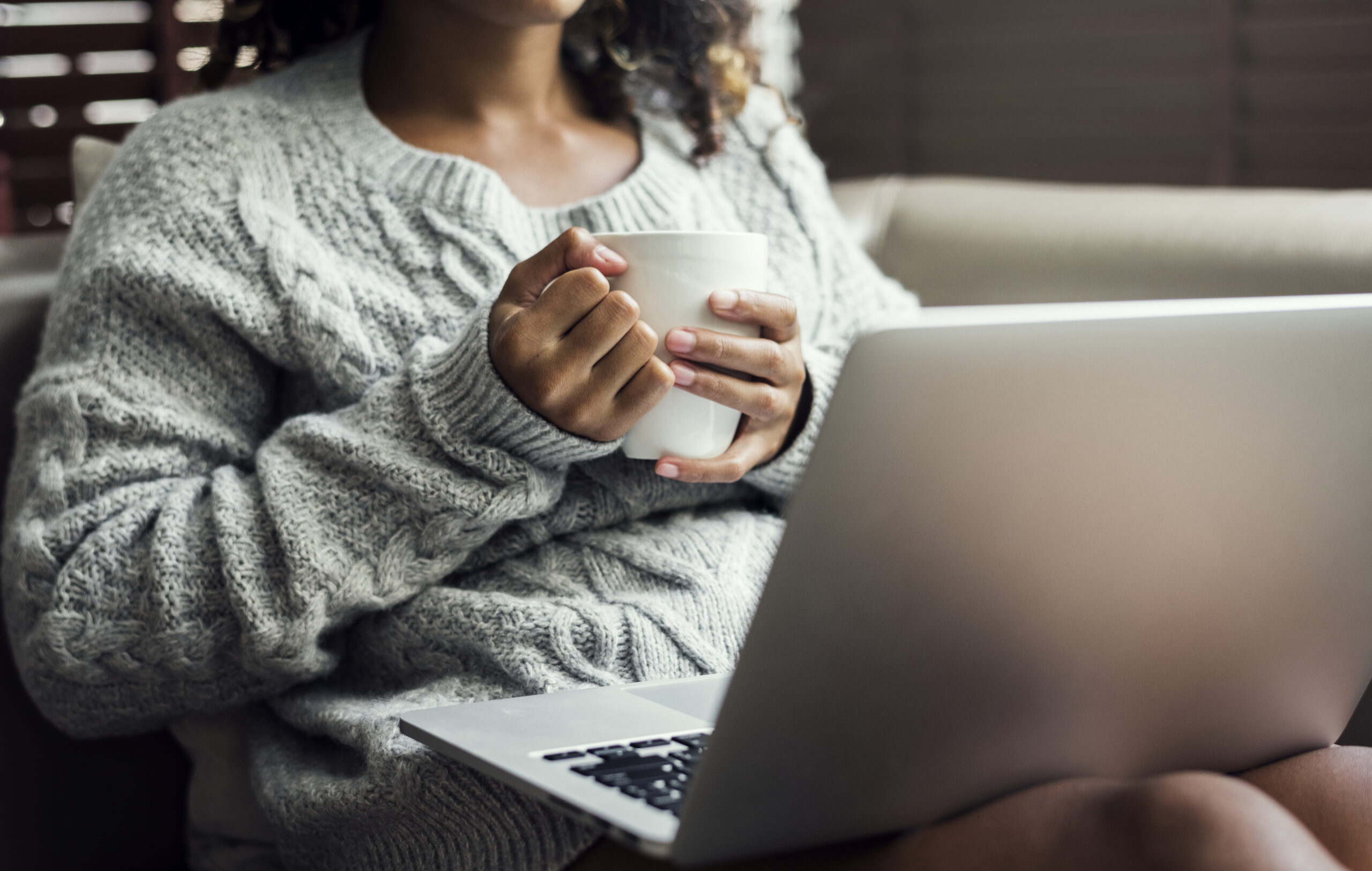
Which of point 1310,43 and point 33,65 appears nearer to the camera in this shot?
point 1310,43

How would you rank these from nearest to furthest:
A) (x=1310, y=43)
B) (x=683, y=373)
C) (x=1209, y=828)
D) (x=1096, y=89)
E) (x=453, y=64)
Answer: (x=1209, y=828) < (x=683, y=373) < (x=453, y=64) < (x=1310, y=43) < (x=1096, y=89)

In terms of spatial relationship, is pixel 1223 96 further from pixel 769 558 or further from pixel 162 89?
pixel 162 89

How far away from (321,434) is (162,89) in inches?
82.5

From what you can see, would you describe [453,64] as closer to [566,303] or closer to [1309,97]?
[566,303]

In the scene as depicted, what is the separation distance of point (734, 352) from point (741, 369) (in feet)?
0.05

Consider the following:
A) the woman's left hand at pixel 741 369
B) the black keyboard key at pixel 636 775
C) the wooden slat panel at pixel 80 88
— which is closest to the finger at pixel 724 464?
the woman's left hand at pixel 741 369

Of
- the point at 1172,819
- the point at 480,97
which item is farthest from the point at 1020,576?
the point at 480,97

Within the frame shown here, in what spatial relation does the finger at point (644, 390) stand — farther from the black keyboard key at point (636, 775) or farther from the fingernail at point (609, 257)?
the black keyboard key at point (636, 775)

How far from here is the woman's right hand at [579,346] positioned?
647 millimetres

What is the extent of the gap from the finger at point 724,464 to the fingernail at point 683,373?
0.20 ft

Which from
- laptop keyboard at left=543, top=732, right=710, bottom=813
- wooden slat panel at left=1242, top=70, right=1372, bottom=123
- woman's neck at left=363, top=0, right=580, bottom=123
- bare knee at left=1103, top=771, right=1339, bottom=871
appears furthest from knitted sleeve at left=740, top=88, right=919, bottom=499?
wooden slat panel at left=1242, top=70, right=1372, bottom=123

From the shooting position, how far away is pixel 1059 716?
0.53 meters

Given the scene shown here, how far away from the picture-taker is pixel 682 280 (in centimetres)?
66

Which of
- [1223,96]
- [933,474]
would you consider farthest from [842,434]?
[1223,96]
